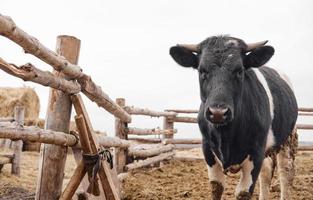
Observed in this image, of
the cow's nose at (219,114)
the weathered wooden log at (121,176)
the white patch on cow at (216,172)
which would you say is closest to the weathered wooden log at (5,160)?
the weathered wooden log at (121,176)

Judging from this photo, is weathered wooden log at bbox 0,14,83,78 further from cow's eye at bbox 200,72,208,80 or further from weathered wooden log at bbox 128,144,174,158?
weathered wooden log at bbox 128,144,174,158

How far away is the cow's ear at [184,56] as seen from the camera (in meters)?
4.00

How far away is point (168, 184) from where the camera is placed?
6406 mm

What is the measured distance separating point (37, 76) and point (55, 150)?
684 millimetres


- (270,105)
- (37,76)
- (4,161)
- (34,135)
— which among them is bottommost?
(4,161)

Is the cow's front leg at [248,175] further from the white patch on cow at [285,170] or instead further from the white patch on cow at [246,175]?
the white patch on cow at [285,170]

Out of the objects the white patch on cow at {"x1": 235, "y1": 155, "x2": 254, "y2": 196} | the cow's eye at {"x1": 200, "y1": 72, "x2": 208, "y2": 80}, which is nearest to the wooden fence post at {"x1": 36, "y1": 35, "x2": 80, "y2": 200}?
the cow's eye at {"x1": 200, "y1": 72, "x2": 208, "y2": 80}

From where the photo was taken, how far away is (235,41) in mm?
3762

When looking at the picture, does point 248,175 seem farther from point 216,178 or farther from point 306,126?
point 306,126

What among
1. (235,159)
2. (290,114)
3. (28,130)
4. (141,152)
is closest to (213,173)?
(235,159)

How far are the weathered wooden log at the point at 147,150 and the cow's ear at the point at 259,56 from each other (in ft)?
8.42

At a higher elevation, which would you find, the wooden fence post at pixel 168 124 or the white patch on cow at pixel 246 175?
the wooden fence post at pixel 168 124

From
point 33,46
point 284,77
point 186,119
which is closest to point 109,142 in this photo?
point 33,46

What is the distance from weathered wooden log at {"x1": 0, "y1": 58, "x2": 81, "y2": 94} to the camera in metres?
2.13
